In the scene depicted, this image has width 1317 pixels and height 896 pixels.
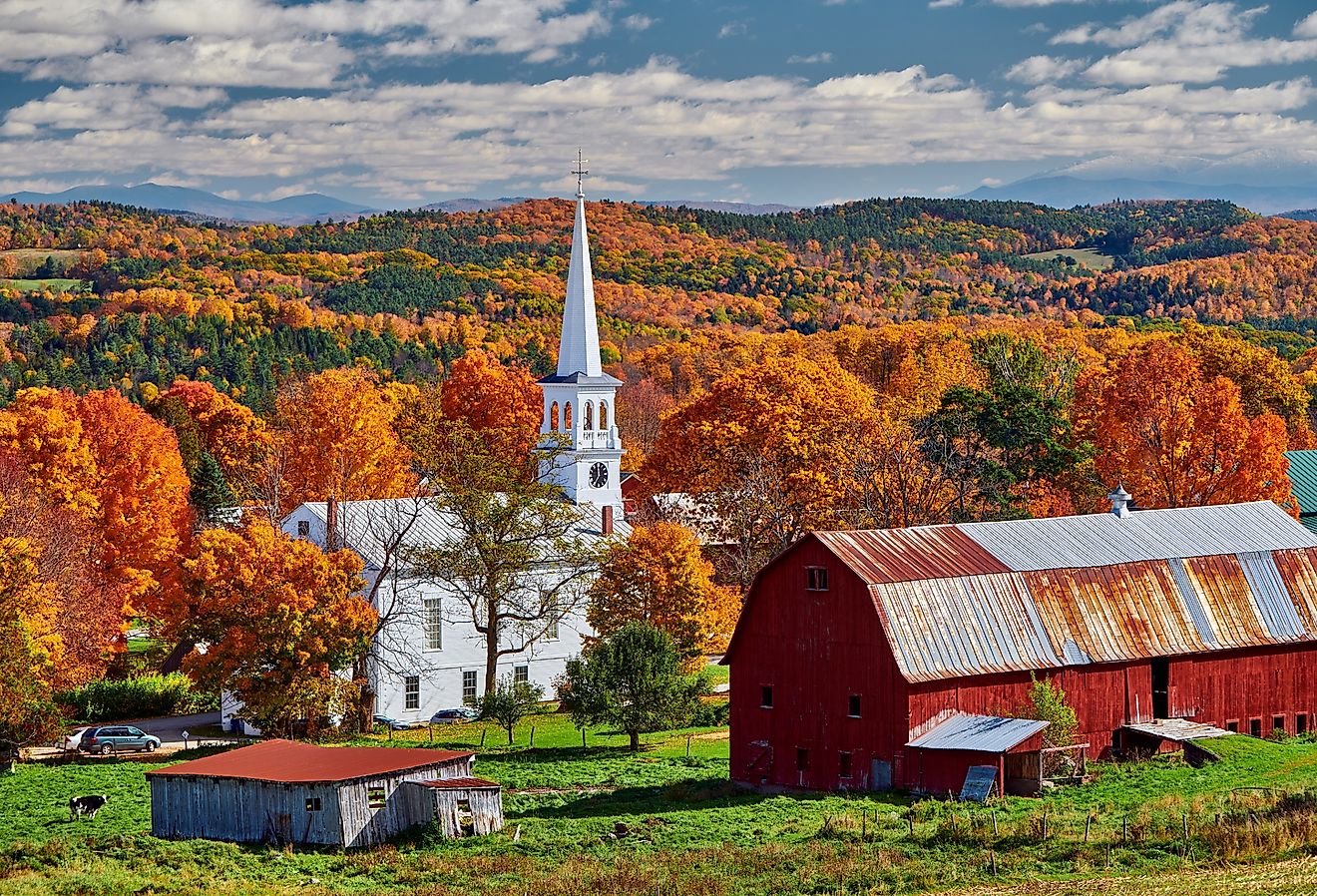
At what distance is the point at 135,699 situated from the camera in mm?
68062

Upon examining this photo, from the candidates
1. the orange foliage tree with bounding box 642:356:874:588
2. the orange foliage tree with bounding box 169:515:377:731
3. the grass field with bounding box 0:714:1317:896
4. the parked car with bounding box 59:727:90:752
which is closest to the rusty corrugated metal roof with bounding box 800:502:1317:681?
the grass field with bounding box 0:714:1317:896

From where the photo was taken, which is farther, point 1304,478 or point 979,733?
point 1304,478

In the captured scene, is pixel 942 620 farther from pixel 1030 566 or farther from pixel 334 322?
pixel 334 322

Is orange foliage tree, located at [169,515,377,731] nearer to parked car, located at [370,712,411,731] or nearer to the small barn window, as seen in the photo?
parked car, located at [370,712,411,731]

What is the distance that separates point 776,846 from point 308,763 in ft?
41.6

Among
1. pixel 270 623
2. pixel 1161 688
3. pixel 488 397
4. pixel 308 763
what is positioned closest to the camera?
pixel 308 763

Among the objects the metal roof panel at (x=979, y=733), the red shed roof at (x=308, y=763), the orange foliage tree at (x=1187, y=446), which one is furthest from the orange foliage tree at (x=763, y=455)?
the red shed roof at (x=308, y=763)

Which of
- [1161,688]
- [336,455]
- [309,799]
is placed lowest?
[309,799]

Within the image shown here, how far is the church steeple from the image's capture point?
7612cm

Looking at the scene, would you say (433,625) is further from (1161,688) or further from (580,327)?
(1161,688)

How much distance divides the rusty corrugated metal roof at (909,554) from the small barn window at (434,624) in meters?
22.9

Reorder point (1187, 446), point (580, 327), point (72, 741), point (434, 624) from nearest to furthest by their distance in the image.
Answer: point (72, 741)
point (434, 624)
point (1187, 446)
point (580, 327)

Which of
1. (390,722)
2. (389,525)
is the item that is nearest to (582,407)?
(389,525)

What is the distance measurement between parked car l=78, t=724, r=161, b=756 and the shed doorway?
104 ft
